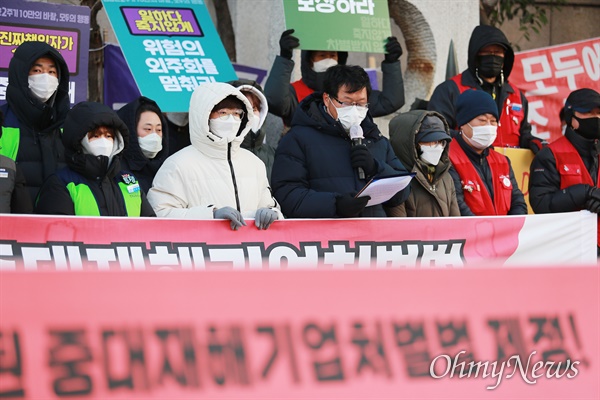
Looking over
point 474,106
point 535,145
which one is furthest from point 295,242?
point 535,145

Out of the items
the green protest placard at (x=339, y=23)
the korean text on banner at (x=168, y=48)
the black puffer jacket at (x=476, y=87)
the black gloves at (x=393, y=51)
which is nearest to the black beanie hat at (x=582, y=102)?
the black puffer jacket at (x=476, y=87)

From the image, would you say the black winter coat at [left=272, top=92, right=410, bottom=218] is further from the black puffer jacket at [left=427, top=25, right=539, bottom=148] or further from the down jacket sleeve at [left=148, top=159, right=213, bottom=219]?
the black puffer jacket at [left=427, top=25, right=539, bottom=148]

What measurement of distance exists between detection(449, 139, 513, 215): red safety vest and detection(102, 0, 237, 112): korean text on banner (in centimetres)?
193

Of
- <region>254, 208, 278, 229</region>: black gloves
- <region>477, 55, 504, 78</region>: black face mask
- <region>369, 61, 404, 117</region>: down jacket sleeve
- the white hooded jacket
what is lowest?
<region>254, 208, 278, 229</region>: black gloves

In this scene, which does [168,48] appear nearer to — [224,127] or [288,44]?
[288,44]

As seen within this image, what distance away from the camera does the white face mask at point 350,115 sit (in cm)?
576

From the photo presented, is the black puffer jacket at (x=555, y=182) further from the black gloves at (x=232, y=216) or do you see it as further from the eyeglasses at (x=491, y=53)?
the black gloves at (x=232, y=216)

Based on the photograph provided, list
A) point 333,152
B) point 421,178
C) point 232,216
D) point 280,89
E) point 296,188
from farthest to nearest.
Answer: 1. point 280,89
2. point 421,178
3. point 333,152
4. point 296,188
5. point 232,216

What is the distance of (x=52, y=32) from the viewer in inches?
272

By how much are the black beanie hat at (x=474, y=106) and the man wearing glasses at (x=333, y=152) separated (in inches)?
40.4

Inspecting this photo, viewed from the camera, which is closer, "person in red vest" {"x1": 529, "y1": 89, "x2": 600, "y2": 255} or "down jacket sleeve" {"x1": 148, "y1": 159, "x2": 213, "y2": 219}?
"down jacket sleeve" {"x1": 148, "y1": 159, "x2": 213, "y2": 219}

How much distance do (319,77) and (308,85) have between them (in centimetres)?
11

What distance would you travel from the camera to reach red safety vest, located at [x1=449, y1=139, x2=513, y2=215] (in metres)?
6.48

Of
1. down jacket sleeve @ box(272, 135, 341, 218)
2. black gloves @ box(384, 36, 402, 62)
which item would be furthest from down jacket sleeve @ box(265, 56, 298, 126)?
down jacket sleeve @ box(272, 135, 341, 218)
